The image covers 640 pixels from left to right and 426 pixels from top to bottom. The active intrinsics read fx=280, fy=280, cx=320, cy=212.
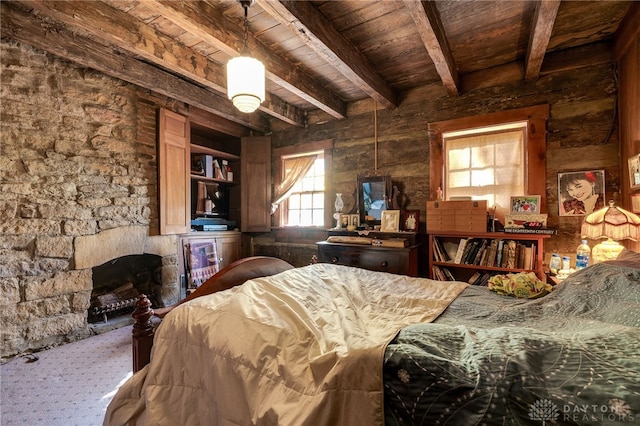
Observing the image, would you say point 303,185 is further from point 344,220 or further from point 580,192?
point 580,192

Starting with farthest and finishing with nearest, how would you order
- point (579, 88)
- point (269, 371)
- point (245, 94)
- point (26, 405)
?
point (579, 88)
point (245, 94)
point (26, 405)
point (269, 371)

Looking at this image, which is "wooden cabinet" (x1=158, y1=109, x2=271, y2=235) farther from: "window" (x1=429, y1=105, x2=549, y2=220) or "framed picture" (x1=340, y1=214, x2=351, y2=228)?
"window" (x1=429, y1=105, x2=549, y2=220)

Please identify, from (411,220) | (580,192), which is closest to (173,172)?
(411,220)

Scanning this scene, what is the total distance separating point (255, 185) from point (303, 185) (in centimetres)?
70

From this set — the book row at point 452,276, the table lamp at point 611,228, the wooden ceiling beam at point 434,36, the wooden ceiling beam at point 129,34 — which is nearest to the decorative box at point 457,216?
the book row at point 452,276

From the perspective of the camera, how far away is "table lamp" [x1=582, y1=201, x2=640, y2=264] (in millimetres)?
1827

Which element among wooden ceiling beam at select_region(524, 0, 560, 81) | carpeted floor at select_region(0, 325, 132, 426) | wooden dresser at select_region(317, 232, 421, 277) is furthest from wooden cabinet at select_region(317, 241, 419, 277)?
carpeted floor at select_region(0, 325, 132, 426)

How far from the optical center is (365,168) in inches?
137

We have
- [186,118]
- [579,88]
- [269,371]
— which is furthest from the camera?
[186,118]

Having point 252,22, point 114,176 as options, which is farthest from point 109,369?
point 252,22

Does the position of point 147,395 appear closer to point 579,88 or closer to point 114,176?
point 114,176

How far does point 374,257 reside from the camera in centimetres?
291

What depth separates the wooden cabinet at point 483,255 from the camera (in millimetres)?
2453

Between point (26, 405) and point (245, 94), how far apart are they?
2.29 metres
